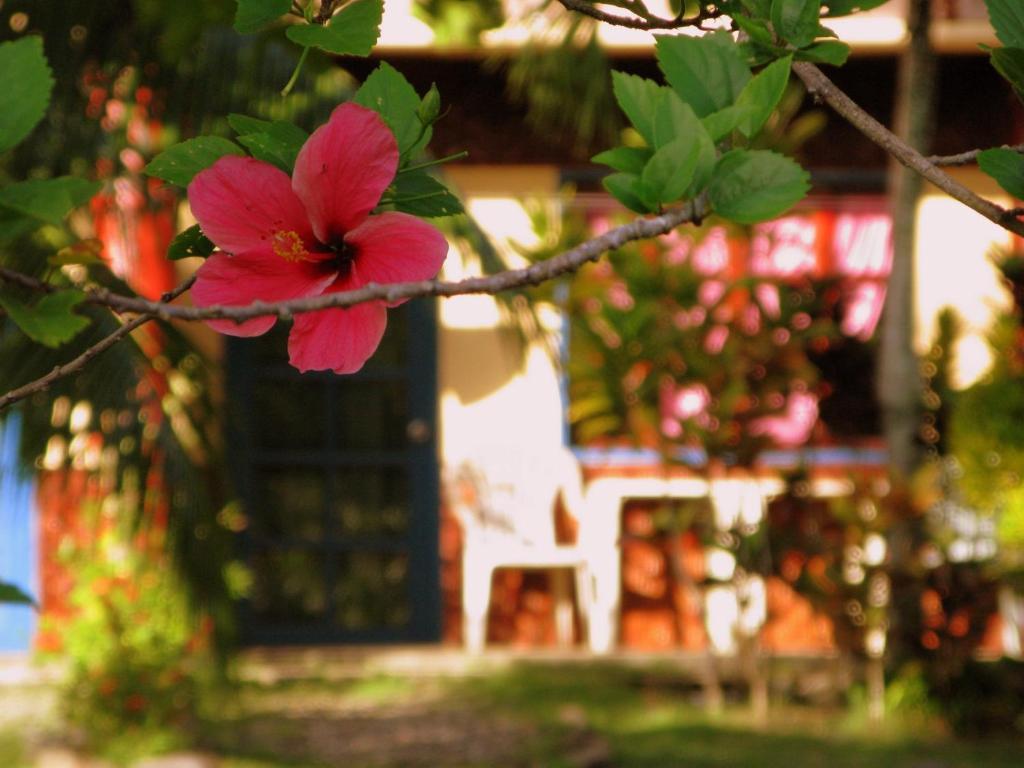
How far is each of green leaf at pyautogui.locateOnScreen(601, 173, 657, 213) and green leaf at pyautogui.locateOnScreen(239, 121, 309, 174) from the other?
0.16 m

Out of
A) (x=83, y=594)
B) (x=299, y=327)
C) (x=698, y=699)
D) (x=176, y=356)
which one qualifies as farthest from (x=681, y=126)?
(x=698, y=699)

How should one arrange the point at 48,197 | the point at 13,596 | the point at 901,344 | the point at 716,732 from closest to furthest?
the point at 48,197
the point at 13,596
the point at 901,344
the point at 716,732

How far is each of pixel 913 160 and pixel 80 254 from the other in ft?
1.42

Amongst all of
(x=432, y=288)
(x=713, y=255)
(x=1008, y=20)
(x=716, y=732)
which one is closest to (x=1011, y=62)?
(x=1008, y=20)

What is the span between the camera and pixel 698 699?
6797mm

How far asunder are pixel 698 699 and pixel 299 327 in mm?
6172

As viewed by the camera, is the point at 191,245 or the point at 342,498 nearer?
the point at 191,245

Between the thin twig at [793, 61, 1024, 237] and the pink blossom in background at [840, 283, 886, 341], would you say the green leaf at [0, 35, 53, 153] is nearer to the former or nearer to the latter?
the thin twig at [793, 61, 1024, 237]

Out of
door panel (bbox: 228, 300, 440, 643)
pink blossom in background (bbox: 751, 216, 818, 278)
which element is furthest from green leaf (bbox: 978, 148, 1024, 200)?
door panel (bbox: 228, 300, 440, 643)

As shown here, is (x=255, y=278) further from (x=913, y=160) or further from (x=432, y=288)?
(x=913, y=160)

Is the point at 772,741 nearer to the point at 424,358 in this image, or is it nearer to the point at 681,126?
the point at 424,358

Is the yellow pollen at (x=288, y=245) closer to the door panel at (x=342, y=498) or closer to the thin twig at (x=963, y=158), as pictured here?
the thin twig at (x=963, y=158)

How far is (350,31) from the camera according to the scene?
771 millimetres

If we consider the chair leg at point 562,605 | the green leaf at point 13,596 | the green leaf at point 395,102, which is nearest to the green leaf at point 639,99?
the green leaf at point 395,102
